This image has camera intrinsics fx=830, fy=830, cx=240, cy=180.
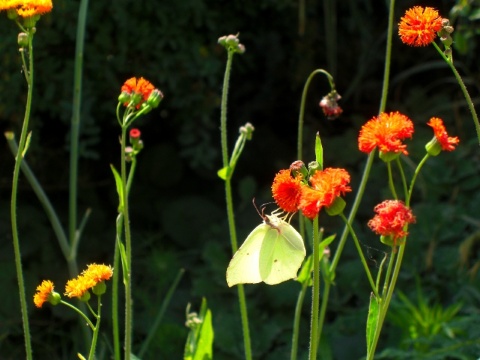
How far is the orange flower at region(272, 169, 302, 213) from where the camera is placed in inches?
39.8

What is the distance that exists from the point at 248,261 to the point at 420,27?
1.36ft

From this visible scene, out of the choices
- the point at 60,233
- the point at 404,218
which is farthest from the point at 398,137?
the point at 60,233

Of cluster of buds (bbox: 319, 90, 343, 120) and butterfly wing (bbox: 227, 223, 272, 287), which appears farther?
cluster of buds (bbox: 319, 90, 343, 120)

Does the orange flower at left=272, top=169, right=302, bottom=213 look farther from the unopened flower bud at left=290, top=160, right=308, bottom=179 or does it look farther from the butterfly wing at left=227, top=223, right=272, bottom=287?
the butterfly wing at left=227, top=223, right=272, bottom=287

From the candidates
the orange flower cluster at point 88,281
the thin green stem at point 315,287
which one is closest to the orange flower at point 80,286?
the orange flower cluster at point 88,281

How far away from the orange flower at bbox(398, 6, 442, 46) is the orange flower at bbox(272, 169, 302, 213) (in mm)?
247

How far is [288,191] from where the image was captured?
1.01 metres

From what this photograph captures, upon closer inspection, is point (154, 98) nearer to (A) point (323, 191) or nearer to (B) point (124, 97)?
(B) point (124, 97)

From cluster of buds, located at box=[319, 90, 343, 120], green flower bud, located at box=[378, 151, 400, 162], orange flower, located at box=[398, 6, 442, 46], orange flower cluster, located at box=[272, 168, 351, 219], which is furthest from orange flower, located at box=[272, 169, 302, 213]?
cluster of buds, located at box=[319, 90, 343, 120]

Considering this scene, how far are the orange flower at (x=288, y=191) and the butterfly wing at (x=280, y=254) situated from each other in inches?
6.0

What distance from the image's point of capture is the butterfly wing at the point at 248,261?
119 centimetres

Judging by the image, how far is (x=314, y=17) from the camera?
10.5 ft

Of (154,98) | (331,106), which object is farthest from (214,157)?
(154,98)

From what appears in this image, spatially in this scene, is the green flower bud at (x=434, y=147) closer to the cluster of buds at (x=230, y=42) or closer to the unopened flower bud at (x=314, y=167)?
the unopened flower bud at (x=314, y=167)
